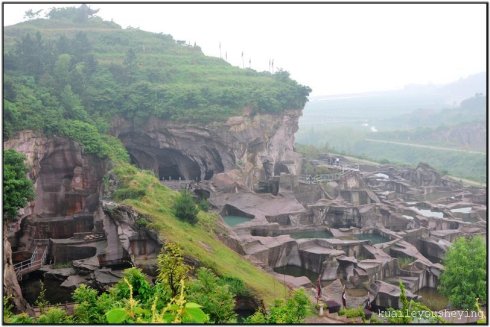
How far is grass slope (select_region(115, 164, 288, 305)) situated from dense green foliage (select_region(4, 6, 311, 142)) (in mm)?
5939

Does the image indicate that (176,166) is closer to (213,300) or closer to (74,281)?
(74,281)

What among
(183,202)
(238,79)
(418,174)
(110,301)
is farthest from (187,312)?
(418,174)

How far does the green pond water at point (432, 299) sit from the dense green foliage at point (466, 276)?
1447mm

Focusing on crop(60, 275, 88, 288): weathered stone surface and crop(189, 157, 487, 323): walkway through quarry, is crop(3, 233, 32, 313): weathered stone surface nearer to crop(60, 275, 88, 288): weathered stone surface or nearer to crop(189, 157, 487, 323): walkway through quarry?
crop(60, 275, 88, 288): weathered stone surface

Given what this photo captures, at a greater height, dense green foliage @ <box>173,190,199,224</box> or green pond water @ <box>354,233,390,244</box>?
dense green foliage @ <box>173,190,199,224</box>

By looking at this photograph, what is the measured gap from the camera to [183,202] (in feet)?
59.6

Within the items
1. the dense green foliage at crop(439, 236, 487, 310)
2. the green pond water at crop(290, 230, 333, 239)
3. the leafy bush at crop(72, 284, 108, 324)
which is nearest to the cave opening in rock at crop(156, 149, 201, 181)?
the green pond water at crop(290, 230, 333, 239)

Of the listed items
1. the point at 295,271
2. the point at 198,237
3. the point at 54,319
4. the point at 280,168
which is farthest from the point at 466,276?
the point at 280,168

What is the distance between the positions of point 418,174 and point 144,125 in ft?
77.7

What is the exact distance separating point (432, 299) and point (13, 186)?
1582cm

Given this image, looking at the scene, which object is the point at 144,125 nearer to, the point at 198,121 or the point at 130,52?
the point at 198,121

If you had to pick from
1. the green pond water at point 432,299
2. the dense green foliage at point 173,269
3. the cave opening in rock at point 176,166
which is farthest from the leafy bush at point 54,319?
the cave opening in rock at point 176,166

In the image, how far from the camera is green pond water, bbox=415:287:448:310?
58.3 ft

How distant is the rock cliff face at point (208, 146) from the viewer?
3125cm
